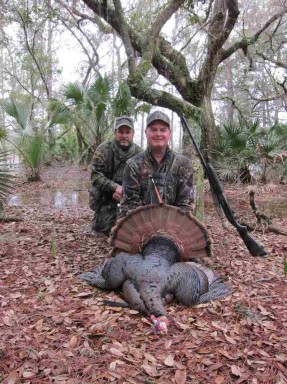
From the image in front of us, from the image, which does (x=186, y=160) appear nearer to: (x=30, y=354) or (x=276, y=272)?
(x=276, y=272)

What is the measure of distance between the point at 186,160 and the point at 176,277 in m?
1.36

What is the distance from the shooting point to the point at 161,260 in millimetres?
3746

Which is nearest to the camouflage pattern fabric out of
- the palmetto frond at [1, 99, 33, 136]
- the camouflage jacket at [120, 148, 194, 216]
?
the camouflage jacket at [120, 148, 194, 216]

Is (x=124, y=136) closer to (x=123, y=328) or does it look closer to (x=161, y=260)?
(x=161, y=260)

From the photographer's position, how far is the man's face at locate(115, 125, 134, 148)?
546cm

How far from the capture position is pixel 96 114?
448 inches

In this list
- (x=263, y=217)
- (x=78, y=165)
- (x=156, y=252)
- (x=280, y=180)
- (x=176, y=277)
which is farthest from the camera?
(x=78, y=165)

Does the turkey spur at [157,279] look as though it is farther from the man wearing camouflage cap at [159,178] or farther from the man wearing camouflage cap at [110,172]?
the man wearing camouflage cap at [110,172]

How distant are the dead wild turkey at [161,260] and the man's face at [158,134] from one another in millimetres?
709

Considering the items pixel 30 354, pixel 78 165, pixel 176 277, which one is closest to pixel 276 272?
pixel 176 277

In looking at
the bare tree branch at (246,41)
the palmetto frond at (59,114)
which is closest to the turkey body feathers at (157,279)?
the bare tree branch at (246,41)

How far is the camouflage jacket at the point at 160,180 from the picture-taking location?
14.1 ft

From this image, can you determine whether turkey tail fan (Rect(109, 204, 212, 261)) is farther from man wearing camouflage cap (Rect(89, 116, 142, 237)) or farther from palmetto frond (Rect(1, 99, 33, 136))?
palmetto frond (Rect(1, 99, 33, 136))

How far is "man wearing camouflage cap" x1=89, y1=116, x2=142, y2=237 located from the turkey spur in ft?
5.40
